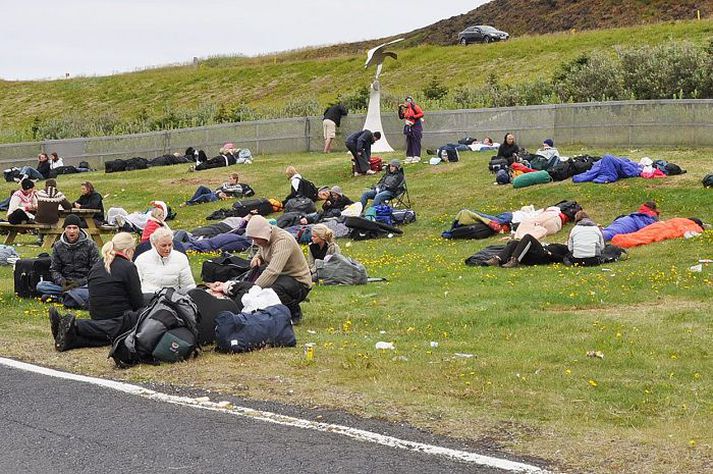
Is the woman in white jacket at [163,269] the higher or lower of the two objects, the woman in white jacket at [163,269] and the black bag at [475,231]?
the higher

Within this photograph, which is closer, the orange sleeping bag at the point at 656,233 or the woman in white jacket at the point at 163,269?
the woman in white jacket at the point at 163,269

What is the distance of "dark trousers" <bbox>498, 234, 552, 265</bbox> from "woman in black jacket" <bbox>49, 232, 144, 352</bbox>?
27.2ft

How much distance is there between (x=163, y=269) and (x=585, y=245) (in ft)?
26.5

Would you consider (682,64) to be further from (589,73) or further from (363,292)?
(363,292)

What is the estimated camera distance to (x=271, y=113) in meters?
49.2

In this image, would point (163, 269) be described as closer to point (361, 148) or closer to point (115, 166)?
point (361, 148)

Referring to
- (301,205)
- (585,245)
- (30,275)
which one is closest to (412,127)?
(301,205)

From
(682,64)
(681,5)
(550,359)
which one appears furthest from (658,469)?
(681,5)

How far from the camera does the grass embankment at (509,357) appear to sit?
8.17 metres

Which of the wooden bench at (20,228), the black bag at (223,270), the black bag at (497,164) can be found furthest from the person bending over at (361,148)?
the black bag at (223,270)

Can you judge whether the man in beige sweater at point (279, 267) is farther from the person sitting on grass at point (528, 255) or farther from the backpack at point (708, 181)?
the backpack at point (708, 181)

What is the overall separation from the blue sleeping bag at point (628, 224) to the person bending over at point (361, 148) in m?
12.1

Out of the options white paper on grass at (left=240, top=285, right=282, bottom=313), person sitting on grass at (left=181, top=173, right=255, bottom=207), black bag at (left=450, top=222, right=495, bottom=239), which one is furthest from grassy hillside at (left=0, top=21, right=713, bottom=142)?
white paper on grass at (left=240, top=285, right=282, bottom=313)

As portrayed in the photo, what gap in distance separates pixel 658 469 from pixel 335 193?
1990 cm
